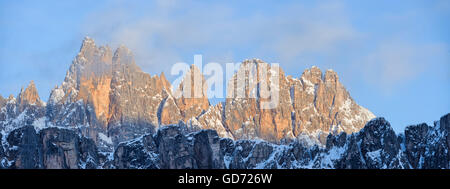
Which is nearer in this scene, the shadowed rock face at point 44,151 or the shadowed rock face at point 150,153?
the shadowed rock face at point 150,153

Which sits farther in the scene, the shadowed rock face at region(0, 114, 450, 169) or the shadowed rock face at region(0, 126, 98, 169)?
the shadowed rock face at region(0, 126, 98, 169)

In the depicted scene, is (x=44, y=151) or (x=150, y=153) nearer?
(x=44, y=151)
